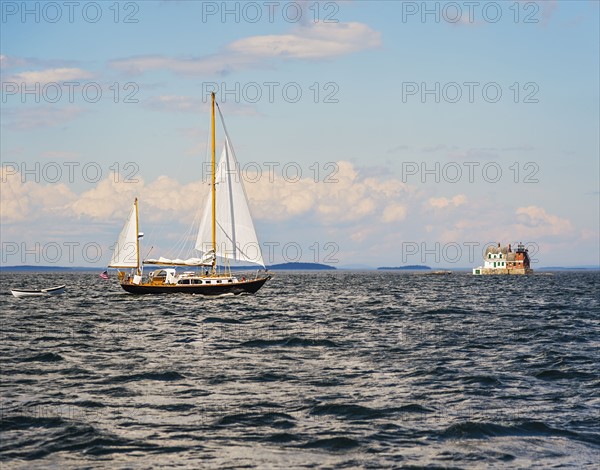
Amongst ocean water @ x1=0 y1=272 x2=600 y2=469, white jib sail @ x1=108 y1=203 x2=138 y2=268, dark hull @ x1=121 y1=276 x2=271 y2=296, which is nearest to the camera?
ocean water @ x1=0 y1=272 x2=600 y2=469

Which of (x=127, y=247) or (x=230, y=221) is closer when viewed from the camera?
(x=230, y=221)

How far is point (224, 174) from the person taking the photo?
3270 inches

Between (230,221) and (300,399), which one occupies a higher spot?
(230,221)

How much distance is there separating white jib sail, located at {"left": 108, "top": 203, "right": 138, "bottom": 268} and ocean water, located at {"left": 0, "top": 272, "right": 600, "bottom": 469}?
46.8 metres

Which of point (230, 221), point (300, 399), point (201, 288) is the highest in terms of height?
point (230, 221)

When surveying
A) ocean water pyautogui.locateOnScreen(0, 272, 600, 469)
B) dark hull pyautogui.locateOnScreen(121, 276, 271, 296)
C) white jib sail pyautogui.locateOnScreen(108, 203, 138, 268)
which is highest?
white jib sail pyautogui.locateOnScreen(108, 203, 138, 268)

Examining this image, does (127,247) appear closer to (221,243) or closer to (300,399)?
(221,243)

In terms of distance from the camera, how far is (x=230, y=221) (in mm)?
82125

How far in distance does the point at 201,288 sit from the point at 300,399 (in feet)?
190

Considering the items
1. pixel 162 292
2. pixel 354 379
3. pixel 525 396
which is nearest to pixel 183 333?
pixel 354 379

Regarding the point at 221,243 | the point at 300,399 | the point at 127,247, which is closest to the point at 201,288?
the point at 221,243

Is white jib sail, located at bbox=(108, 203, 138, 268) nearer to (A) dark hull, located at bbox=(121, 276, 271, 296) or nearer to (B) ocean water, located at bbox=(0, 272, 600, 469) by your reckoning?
(A) dark hull, located at bbox=(121, 276, 271, 296)

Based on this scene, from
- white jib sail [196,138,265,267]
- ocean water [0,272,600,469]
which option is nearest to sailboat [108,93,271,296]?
white jib sail [196,138,265,267]

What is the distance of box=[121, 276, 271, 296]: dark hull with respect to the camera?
80250 mm
